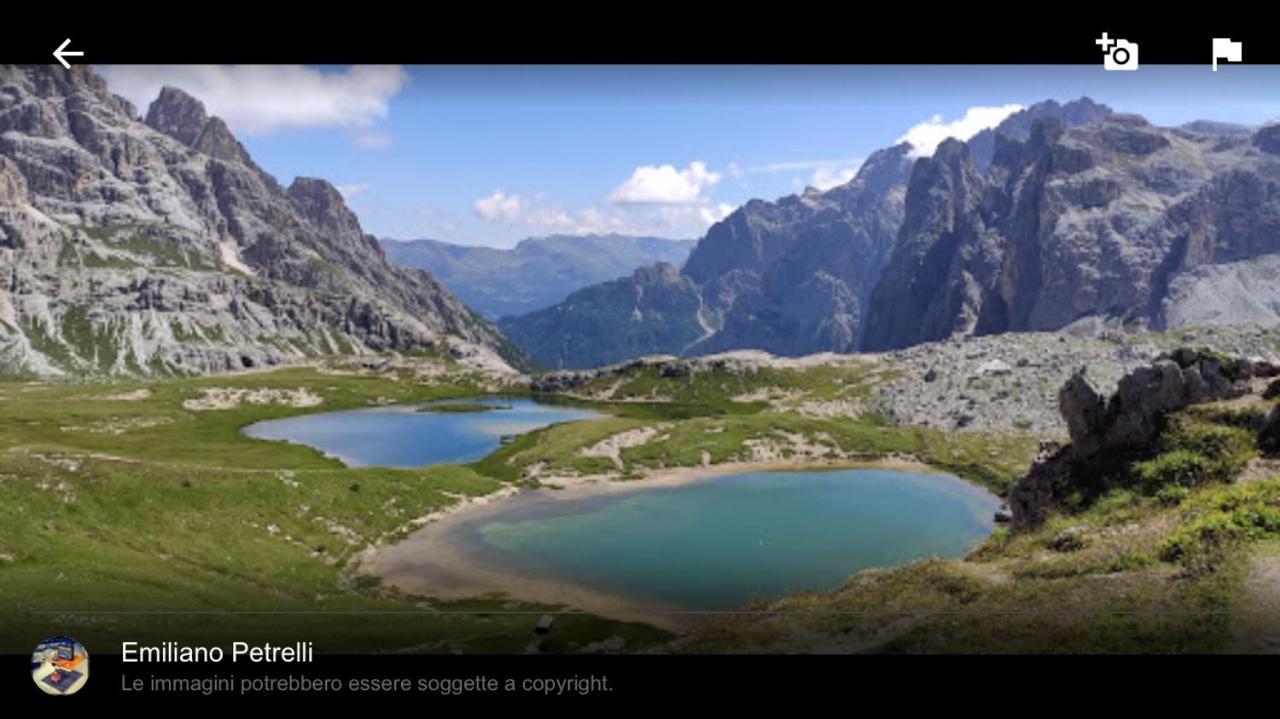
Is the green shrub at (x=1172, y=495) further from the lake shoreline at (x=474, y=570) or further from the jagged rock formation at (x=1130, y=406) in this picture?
the lake shoreline at (x=474, y=570)

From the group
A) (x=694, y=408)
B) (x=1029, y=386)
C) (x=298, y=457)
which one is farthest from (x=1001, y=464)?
(x=298, y=457)

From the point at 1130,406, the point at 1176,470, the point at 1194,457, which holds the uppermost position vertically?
the point at 1130,406

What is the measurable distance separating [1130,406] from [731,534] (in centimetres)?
3402

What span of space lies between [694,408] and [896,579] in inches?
5418

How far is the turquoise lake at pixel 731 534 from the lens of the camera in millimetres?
46625

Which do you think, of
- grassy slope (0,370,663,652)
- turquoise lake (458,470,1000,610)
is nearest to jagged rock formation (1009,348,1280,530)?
turquoise lake (458,470,1000,610)

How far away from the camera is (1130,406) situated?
30516 mm
